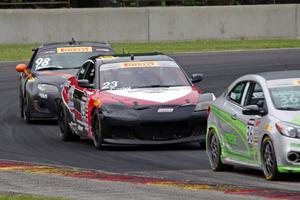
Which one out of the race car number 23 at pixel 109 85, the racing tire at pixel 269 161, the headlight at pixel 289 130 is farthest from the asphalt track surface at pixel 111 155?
the race car number 23 at pixel 109 85

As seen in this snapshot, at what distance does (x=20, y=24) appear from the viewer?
1622 inches

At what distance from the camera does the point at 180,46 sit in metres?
39.5

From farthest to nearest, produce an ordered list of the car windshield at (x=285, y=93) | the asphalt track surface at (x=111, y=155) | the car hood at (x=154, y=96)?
the car hood at (x=154, y=96) → the asphalt track surface at (x=111, y=155) → the car windshield at (x=285, y=93)

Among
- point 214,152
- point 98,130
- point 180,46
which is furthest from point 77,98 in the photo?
point 180,46

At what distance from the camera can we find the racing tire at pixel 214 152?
525 inches

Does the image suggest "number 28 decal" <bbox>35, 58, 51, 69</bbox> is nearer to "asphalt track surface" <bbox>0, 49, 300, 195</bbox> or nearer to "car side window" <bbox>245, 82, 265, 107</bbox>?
"asphalt track surface" <bbox>0, 49, 300, 195</bbox>

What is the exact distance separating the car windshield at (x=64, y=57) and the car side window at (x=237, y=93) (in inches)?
315

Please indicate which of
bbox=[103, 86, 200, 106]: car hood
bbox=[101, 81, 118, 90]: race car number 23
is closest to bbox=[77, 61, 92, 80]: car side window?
bbox=[101, 81, 118, 90]: race car number 23

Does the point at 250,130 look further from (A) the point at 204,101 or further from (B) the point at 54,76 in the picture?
(B) the point at 54,76

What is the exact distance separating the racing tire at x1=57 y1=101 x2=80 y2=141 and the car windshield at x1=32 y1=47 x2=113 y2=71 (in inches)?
93.3

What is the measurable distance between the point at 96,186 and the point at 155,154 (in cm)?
391

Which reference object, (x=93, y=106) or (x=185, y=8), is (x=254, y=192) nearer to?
(x=93, y=106)

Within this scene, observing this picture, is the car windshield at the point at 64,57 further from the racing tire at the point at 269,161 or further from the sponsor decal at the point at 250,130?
the racing tire at the point at 269,161

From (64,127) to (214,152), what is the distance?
16.7 ft
